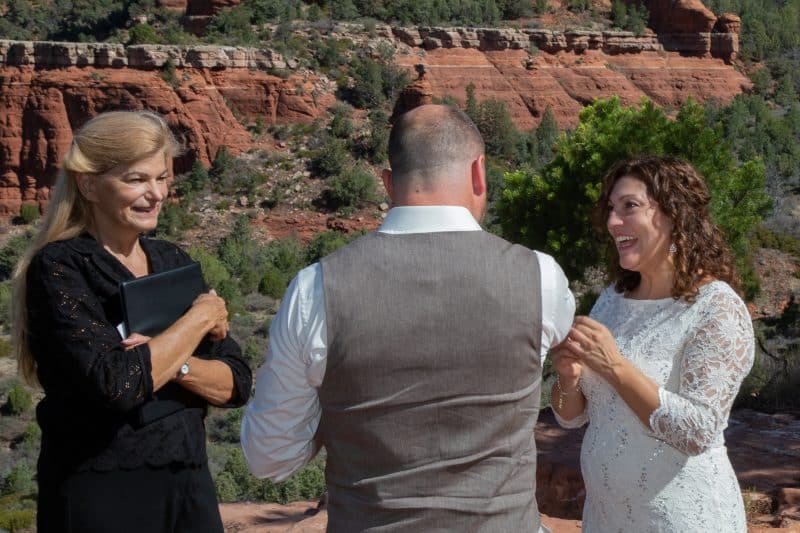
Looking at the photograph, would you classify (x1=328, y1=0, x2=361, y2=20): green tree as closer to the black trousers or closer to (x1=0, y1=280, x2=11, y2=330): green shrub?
(x1=0, y1=280, x2=11, y2=330): green shrub

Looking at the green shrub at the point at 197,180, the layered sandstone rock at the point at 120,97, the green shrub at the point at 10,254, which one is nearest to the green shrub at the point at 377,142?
the layered sandstone rock at the point at 120,97

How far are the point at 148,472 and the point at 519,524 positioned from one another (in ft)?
3.13

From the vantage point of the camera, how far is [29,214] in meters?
32.6

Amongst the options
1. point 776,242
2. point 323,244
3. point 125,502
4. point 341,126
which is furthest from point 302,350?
point 341,126

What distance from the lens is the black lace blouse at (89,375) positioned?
2113 millimetres

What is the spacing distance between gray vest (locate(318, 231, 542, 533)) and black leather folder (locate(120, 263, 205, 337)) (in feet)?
2.04

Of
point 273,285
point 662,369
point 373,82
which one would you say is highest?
point 662,369

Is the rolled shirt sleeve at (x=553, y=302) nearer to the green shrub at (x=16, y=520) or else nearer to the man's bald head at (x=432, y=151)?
the man's bald head at (x=432, y=151)

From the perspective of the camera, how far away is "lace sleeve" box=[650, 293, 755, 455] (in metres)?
2.29

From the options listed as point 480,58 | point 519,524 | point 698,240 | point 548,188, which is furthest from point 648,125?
point 480,58

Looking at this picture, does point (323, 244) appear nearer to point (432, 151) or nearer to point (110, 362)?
point (110, 362)

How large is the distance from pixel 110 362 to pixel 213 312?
326 mm

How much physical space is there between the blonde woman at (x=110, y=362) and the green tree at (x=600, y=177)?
10.7 metres

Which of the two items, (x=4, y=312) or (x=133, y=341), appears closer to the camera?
(x=133, y=341)
